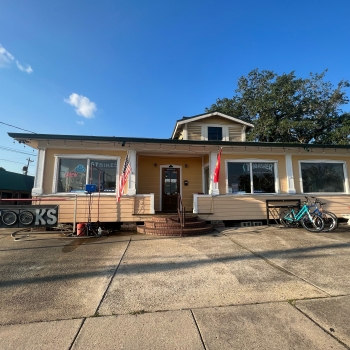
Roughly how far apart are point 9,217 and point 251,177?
853cm

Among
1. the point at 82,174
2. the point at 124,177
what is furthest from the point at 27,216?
the point at 124,177

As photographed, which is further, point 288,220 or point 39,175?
point 288,220

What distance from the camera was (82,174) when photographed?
8.23 meters

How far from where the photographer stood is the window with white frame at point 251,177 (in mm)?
8977

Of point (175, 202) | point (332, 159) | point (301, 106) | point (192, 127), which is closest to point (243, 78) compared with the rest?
point (301, 106)

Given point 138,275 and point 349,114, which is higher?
point 349,114

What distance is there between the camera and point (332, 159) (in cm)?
940

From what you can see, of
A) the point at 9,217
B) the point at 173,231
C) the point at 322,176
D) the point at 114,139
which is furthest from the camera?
the point at 322,176

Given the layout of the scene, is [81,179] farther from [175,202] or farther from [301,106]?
[301,106]

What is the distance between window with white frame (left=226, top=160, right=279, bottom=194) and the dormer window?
3827 millimetres

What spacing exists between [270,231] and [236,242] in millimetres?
2141

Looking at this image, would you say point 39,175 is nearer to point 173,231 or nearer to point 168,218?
point 168,218

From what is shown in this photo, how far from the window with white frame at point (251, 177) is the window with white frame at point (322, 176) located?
4.33ft

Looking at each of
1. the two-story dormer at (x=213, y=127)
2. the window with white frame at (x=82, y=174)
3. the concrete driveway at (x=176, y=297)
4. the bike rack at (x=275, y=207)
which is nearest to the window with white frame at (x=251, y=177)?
the bike rack at (x=275, y=207)
